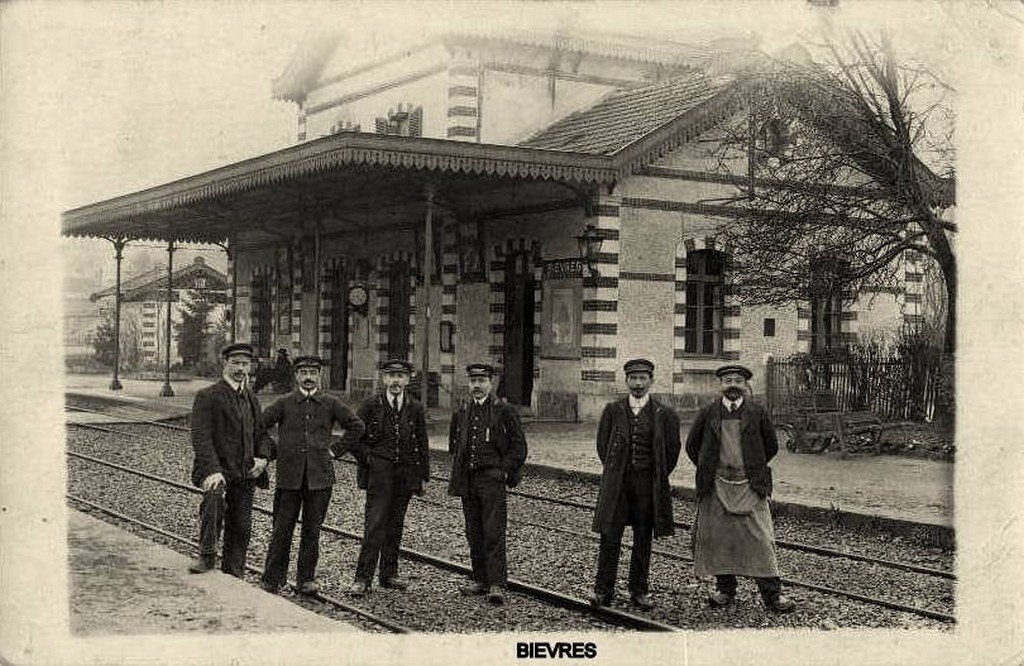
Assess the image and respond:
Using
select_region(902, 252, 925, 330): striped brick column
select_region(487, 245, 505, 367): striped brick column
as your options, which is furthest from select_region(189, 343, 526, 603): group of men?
select_region(902, 252, 925, 330): striped brick column

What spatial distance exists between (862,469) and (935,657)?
7.43 m

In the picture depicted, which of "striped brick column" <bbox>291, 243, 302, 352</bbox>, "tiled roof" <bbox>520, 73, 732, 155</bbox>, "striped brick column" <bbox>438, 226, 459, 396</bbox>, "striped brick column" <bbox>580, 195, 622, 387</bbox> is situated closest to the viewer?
"striped brick column" <bbox>580, 195, 622, 387</bbox>

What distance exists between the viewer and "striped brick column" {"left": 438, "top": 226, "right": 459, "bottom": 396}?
2231 centimetres

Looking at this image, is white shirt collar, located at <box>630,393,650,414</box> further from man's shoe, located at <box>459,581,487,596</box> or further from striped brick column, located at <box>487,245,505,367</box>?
striped brick column, located at <box>487,245,505,367</box>

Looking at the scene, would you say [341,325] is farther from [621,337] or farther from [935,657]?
[935,657]

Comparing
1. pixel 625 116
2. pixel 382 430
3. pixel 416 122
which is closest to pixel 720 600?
pixel 382 430

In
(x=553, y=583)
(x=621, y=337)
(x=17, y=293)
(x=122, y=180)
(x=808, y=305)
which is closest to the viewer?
(x=17, y=293)

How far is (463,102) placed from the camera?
23688 mm

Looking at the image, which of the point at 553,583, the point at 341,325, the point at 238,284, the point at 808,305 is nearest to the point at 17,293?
the point at 553,583

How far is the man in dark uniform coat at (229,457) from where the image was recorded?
7.49 meters

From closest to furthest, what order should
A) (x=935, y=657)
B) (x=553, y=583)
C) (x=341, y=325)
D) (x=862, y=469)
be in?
(x=935, y=657)
(x=553, y=583)
(x=862, y=469)
(x=341, y=325)

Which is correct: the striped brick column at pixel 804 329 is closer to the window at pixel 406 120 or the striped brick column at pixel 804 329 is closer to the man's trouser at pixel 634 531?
the window at pixel 406 120

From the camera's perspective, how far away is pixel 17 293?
582cm

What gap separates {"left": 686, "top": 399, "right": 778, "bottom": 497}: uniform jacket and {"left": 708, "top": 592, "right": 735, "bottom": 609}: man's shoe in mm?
643
